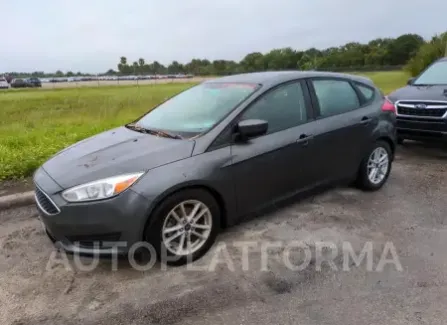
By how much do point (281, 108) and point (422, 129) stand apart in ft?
11.7

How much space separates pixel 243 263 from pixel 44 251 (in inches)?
70.7

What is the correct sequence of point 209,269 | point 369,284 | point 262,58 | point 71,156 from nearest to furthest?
1. point 369,284
2. point 209,269
3. point 71,156
4. point 262,58

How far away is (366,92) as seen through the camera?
474 centimetres

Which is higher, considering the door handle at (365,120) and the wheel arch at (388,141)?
the door handle at (365,120)

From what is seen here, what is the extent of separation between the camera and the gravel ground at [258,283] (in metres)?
2.59

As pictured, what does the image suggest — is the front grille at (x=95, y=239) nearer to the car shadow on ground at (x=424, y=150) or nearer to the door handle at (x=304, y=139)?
the door handle at (x=304, y=139)

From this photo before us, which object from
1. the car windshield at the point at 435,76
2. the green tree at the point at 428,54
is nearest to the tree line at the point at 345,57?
the green tree at the point at 428,54

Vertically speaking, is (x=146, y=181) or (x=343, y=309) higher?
(x=146, y=181)

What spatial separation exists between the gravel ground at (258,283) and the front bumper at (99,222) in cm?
30

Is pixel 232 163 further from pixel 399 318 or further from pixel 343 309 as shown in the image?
pixel 399 318

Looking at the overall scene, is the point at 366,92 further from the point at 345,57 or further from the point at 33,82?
the point at 33,82

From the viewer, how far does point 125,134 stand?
3.84 meters

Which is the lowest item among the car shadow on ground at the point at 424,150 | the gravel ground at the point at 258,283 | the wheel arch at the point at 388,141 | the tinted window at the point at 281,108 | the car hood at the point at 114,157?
the gravel ground at the point at 258,283

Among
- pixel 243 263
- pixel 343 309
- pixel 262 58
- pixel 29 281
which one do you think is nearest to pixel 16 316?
pixel 29 281
